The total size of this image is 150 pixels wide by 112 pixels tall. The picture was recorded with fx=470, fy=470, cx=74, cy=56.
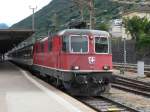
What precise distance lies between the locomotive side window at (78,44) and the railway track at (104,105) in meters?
2.05

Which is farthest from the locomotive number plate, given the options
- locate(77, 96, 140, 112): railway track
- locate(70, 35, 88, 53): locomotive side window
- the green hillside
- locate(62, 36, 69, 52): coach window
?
the green hillside

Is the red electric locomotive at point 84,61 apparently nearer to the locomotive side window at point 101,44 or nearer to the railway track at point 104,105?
the locomotive side window at point 101,44

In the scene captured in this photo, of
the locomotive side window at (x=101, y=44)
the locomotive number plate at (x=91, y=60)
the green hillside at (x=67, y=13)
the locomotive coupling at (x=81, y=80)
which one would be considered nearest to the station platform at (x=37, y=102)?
the locomotive coupling at (x=81, y=80)

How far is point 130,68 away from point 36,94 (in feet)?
69.6

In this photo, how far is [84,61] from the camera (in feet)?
63.2

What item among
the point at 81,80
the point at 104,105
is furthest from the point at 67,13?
the point at 104,105

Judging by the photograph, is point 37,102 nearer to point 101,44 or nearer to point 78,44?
point 78,44

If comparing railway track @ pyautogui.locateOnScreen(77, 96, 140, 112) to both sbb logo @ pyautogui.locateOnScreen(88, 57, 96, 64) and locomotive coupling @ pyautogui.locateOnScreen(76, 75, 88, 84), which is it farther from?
sbb logo @ pyautogui.locateOnScreen(88, 57, 96, 64)


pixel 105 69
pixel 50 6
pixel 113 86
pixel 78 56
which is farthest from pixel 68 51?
pixel 50 6

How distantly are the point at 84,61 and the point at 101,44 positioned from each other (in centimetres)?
125

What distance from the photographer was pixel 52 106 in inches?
569

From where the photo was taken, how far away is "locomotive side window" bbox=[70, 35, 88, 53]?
768 inches

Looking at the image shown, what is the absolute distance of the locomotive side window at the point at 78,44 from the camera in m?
19.5

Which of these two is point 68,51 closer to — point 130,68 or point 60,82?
point 60,82
